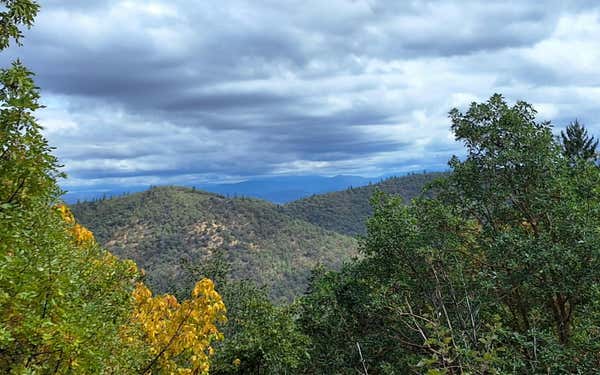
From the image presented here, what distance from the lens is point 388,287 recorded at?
50.0 feet

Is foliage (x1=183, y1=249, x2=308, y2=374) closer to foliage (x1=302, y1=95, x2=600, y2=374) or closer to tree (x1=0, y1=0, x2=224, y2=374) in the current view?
foliage (x1=302, y1=95, x2=600, y2=374)

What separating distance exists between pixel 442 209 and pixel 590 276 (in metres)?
4.97

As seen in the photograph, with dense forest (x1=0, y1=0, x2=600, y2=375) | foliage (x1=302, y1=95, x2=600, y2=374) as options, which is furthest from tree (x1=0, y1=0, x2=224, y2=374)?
foliage (x1=302, y1=95, x2=600, y2=374)

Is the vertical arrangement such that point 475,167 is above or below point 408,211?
above

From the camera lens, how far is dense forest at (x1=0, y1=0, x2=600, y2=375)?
5.64 m

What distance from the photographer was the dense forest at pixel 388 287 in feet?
18.5

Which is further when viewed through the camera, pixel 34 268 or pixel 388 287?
pixel 388 287

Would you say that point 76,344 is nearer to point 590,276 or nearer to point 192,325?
point 192,325

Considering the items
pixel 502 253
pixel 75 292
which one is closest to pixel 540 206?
pixel 502 253

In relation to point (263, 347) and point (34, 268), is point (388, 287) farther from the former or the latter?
point (34, 268)

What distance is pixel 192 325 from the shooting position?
351 inches

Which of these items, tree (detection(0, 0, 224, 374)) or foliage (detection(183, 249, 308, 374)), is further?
foliage (detection(183, 249, 308, 374))

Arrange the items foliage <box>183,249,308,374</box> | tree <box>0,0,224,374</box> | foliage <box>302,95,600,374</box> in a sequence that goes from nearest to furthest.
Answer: tree <box>0,0,224,374</box>, foliage <box>302,95,600,374</box>, foliage <box>183,249,308,374</box>

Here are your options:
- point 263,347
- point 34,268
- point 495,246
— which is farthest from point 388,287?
point 34,268
